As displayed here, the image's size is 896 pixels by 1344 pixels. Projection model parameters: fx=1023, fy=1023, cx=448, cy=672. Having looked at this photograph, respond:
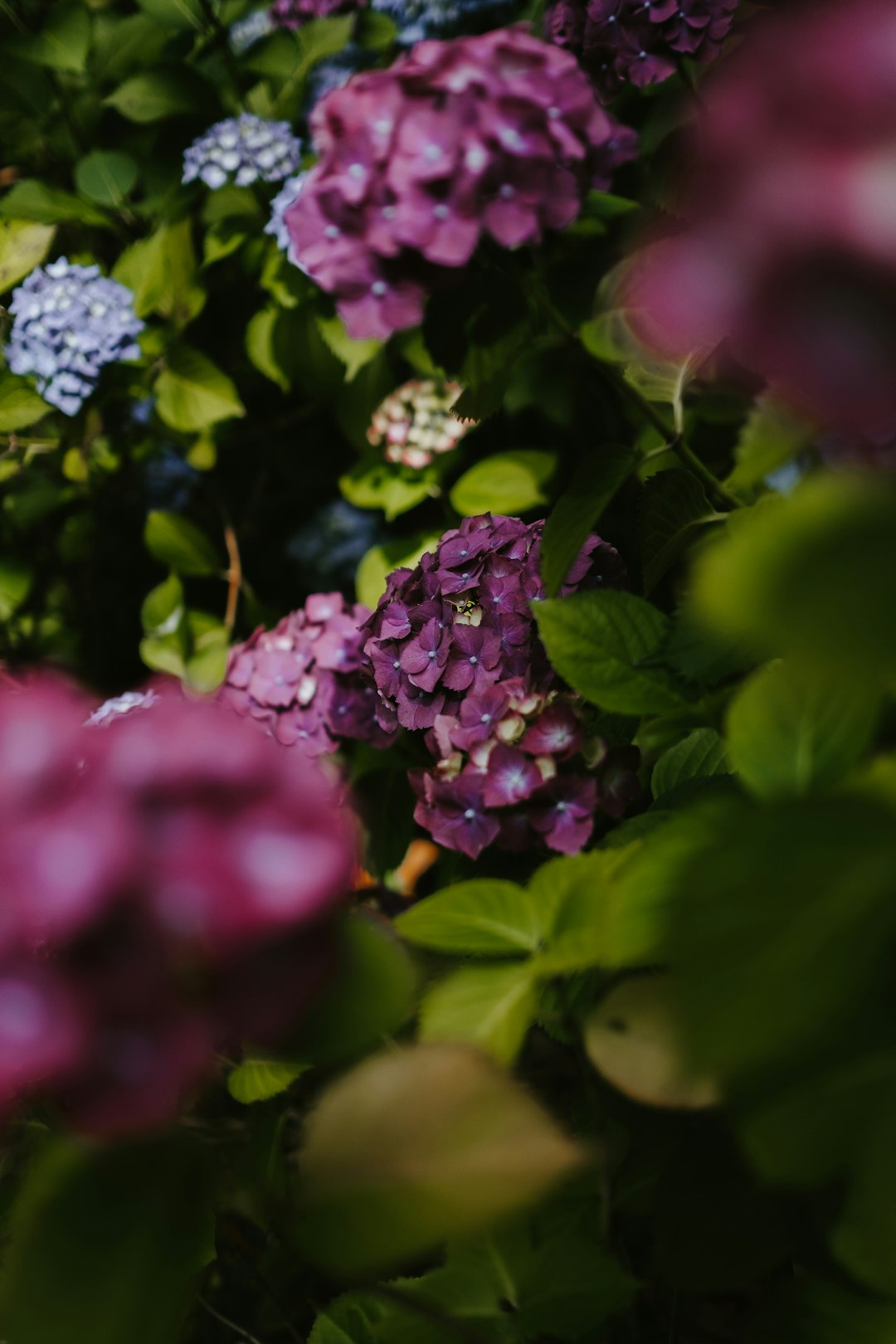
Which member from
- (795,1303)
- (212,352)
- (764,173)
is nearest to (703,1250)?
(795,1303)

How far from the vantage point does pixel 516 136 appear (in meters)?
0.56

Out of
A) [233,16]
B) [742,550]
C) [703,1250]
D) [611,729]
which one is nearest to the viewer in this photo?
[742,550]

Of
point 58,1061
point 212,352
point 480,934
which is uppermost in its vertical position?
point 58,1061

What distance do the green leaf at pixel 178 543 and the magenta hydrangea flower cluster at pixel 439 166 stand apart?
792 mm

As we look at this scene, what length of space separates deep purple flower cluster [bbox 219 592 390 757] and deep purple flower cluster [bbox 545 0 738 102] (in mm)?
561

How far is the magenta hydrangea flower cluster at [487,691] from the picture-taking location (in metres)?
0.62

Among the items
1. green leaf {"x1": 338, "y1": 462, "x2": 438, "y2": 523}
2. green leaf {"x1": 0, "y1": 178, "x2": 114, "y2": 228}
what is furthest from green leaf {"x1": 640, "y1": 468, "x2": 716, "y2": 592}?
green leaf {"x1": 0, "y1": 178, "x2": 114, "y2": 228}

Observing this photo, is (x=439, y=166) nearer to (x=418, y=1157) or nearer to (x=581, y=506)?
(x=581, y=506)

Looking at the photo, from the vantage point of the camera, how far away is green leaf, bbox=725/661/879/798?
0.37m

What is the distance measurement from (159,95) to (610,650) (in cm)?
116

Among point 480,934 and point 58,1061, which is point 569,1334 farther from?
point 58,1061

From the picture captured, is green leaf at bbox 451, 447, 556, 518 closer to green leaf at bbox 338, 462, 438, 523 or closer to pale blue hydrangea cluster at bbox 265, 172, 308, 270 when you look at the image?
green leaf at bbox 338, 462, 438, 523

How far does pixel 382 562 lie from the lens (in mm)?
1257

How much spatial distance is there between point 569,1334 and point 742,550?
0.37 m
